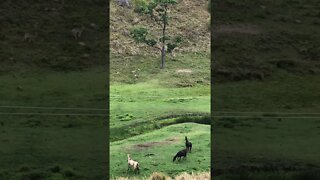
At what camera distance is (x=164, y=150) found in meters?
12.4

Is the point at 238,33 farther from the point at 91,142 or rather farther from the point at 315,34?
the point at 91,142

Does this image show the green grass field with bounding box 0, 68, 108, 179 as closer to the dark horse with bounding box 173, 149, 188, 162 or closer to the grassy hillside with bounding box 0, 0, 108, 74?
the grassy hillside with bounding box 0, 0, 108, 74

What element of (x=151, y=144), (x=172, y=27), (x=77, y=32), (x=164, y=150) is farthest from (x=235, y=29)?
(x=164, y=150)

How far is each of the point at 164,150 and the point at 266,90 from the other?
16.6 ft

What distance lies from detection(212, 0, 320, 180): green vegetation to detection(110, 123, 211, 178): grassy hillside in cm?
50

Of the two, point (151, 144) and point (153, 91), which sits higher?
point (153, 91)

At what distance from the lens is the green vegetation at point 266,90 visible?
11359 millimetres

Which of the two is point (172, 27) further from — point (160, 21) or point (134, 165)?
point (134, 165)

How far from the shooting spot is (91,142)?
12.3 metres

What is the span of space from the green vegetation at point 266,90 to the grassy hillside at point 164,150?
50cm

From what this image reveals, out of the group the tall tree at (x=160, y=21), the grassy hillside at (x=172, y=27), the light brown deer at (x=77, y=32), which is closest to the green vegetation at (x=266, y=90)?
the grassy hillside at (x=172, y=27)

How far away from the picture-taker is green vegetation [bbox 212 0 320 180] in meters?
11.4

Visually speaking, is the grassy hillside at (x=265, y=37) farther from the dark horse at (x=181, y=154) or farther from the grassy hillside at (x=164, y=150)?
the dark horse at (x=181, y=154)

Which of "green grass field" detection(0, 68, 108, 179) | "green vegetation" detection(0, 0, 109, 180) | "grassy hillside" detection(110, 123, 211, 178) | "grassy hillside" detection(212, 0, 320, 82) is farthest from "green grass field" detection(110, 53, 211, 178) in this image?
"grassy hillside" detection(212, 0, 320, 82)
